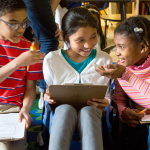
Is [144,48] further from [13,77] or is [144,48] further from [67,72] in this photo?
[13,77]

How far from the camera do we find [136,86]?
118 centimetres

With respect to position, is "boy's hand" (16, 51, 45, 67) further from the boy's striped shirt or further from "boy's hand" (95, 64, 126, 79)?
"boy's hand" (95, 64, 126, 79)

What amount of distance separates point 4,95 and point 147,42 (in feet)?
2.90

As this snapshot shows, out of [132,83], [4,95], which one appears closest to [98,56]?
[132,83]

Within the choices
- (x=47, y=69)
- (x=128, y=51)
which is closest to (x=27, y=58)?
(x=47, y=69)

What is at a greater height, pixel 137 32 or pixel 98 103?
pixel 137 32

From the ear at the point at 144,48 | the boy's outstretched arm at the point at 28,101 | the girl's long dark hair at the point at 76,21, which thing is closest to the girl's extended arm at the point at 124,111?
the ear at the point at 144,48

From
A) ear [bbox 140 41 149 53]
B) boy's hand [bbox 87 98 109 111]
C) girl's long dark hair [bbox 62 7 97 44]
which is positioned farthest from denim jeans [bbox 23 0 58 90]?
ear [bbox 140 41 149 53]

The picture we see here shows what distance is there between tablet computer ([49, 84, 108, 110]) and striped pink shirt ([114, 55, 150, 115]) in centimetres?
23

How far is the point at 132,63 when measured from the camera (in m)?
1.21

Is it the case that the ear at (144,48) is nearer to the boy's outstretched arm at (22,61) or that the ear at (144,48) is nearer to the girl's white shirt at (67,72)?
the girl's white shirt at (67,72)

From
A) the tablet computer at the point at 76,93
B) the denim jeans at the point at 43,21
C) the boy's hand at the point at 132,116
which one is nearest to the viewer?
the tablet computer at the point at 76,93

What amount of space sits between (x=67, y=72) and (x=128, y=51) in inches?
15.1

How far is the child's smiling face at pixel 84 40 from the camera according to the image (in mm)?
1133
